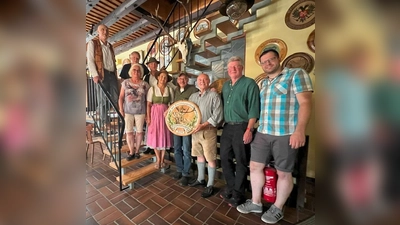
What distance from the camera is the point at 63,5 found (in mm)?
279

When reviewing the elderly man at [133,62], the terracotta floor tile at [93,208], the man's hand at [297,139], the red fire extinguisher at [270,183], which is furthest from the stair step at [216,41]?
the terracotta floor tile at [93,208]

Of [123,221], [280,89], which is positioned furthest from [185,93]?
[123,221]

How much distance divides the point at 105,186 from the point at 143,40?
12.0ft

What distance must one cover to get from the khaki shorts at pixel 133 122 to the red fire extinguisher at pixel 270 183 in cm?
152

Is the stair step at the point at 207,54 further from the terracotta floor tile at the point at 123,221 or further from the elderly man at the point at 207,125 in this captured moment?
the terracotta floor tile at the point at 123,221

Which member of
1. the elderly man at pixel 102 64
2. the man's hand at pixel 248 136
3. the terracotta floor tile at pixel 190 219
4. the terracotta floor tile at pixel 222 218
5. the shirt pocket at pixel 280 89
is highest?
the elderly man at pixel 102 64

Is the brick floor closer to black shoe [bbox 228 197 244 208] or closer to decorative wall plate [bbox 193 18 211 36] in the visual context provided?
black shoe [bbox 228 197 244 208]

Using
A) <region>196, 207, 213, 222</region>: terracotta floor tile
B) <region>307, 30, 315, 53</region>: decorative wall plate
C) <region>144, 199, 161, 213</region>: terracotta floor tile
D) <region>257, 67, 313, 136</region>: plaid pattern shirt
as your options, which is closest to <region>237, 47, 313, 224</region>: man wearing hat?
<region>257, 67, 313, 136</region>: plaid pattern shirt

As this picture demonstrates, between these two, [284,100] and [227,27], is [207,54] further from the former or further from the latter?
[284,100]

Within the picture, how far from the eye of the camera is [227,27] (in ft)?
7.55

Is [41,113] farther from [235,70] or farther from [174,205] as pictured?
[174,205]

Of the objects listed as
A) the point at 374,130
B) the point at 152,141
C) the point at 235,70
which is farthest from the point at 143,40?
the point at 374,130

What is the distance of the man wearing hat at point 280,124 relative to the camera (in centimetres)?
110

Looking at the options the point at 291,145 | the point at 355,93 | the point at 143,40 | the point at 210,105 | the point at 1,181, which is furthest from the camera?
the point at 143,40
